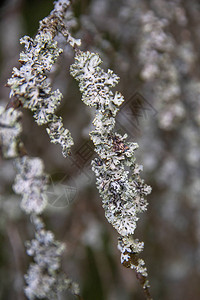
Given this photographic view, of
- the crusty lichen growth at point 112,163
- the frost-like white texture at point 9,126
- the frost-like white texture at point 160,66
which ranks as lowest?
the crusty lichen growth at point 112,163

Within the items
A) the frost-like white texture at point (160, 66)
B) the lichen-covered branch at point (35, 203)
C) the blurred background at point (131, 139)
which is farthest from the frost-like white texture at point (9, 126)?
the frost-like white texture at point (160, 66)

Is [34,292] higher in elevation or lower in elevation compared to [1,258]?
lower

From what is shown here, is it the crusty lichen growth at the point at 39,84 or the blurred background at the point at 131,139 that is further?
the blurred background at the point at 131,139

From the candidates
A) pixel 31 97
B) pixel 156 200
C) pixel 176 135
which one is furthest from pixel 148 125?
pixel 31 97

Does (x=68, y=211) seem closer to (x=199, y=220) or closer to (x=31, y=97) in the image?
(x=199, y=220)

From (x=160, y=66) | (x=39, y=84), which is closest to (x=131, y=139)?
(x=160, y=66)

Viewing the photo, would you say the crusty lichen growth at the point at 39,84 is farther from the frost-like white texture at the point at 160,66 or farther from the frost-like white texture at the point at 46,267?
the frost-like white texture at the point at 160,66

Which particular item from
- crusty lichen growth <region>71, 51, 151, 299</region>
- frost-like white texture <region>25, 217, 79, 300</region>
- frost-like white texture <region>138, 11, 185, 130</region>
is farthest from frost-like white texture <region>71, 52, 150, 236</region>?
frost-like white texture <region>138, 11, 185, 130</region>

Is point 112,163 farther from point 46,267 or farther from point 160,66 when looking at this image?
point 160,66
